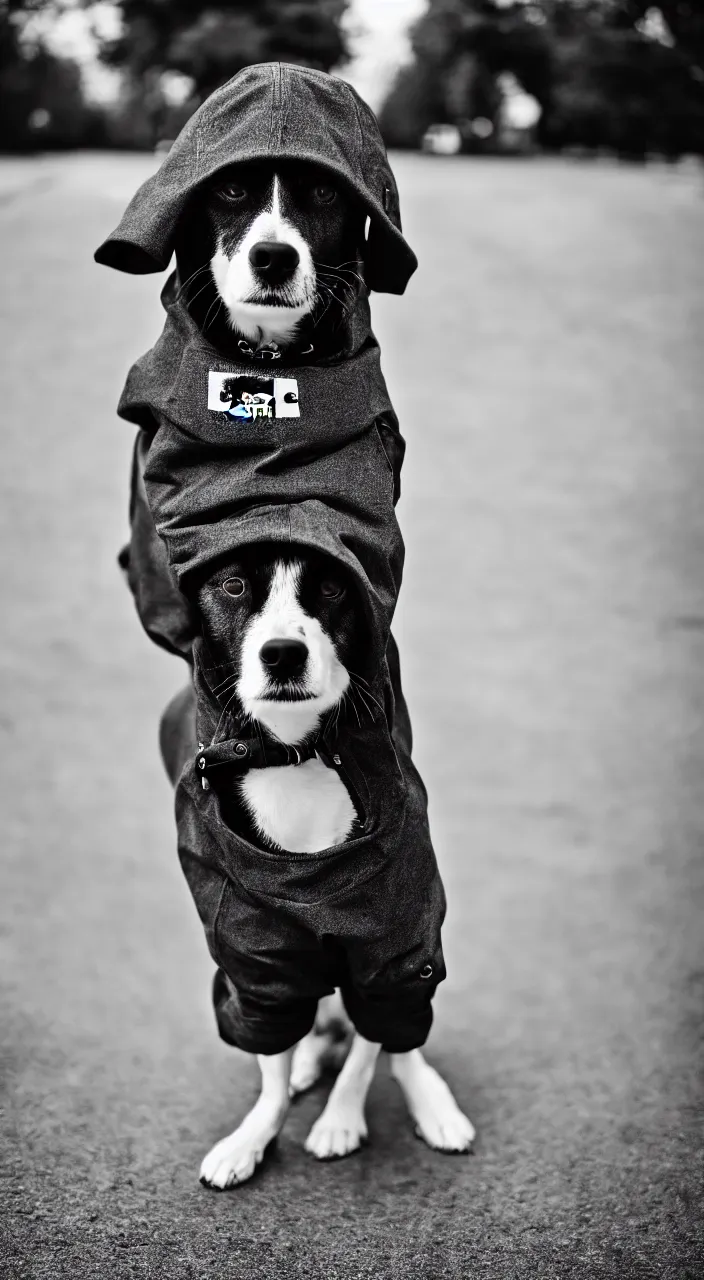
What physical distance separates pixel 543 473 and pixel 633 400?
2.93 ft

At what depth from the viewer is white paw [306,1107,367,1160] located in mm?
2211

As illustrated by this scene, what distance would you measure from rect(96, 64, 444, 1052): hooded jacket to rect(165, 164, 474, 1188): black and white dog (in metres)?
0.04

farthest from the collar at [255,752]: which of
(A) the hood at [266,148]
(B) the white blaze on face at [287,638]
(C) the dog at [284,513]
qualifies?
(A) the hood at [266,148]

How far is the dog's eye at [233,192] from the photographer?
1698 millimetres

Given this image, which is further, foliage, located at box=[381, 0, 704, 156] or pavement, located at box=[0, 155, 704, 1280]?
foliage, located at box=[381, 0, 704, 156]

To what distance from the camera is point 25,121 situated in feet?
54.4

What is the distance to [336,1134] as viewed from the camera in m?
2.22

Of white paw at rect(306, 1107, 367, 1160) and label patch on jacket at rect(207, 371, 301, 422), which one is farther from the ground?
label patch on jacket at rect(207, 371, 301, 422)

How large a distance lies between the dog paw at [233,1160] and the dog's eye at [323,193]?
5.28 feet

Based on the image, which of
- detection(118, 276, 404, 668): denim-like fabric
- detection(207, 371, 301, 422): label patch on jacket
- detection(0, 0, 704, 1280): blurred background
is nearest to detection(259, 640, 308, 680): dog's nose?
detection(118, 276, 404, 668): denim-like fabric

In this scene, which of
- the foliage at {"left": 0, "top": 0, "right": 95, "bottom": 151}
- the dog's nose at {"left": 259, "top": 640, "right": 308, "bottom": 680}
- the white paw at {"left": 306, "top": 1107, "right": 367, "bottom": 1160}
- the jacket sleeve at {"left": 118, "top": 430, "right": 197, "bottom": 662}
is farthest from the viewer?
the foliage at {"left": 0, "top": 0, "right": 95, "bottom": 151}

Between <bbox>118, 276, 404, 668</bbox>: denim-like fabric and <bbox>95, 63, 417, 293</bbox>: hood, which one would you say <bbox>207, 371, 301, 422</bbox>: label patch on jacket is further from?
<bbox>95, 63, 417, 293</bbox>: hood

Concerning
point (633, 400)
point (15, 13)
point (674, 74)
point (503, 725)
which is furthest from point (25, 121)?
point (503, 725)

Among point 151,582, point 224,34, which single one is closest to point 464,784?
point 151,582
